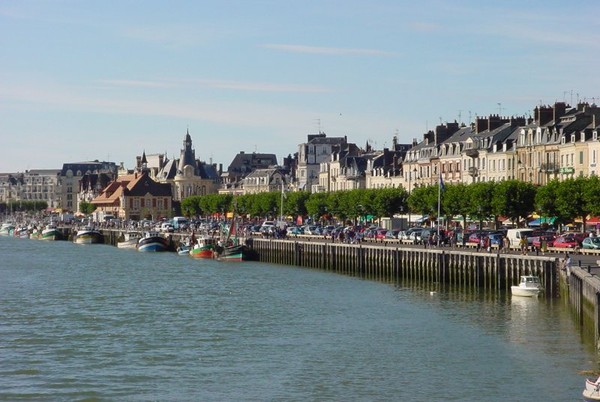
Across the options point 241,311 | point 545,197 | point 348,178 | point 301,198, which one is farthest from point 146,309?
point 348,178

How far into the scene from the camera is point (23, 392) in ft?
134

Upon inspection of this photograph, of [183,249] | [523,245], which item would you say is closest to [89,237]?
[183,249]

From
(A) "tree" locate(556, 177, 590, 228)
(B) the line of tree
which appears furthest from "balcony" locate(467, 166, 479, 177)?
(A) "tree" locate(556, 177, 590, 228)

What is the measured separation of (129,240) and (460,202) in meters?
55.0

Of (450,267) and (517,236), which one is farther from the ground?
(517,236)

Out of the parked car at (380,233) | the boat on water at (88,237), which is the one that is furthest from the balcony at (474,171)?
the boat on water at (88,237)

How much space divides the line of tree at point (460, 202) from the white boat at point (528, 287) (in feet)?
71.6

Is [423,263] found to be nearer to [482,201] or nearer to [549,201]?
[549,201]

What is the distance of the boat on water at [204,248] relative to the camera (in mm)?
114812

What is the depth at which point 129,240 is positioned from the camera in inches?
5846

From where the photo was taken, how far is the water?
41125 mm

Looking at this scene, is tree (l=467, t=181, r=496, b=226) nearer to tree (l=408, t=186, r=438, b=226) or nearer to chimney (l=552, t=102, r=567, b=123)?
tree (l=408, t=186, r=438, b=226)

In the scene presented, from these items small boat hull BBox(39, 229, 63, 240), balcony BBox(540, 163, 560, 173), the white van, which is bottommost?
the white van

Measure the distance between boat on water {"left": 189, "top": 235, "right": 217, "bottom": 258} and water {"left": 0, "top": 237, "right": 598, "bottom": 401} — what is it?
35938 millimetres
